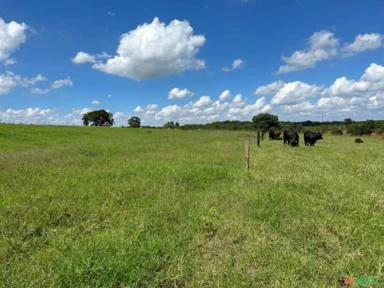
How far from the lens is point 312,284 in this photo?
4.28 metres

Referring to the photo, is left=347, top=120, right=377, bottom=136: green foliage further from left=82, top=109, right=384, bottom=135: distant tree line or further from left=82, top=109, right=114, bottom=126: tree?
left=82, top=109, right=114, bottom=126: tree

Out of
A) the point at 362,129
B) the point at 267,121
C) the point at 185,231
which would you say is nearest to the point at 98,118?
the point at 267,121

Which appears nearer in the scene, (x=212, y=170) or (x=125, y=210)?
(x=125, y=210)

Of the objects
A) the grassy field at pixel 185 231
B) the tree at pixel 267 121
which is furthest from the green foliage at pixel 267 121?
the grassy field at pixel 185 231

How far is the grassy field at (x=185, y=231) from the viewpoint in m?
4.45

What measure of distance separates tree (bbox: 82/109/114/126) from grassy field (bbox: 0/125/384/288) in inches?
3777

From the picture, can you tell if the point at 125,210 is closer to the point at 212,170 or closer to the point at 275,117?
the point at 212,170

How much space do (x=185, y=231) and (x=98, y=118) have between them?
10260 cm

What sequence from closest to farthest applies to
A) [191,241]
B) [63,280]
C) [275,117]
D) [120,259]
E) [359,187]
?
1. [63,280]
2. [120,259]
3. [191,241]
4. [359,187]
5. [275,117]

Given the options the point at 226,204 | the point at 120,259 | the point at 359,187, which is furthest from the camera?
the point at 359,187

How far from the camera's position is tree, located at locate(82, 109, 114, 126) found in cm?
10269

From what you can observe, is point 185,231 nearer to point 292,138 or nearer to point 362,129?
point 292,138

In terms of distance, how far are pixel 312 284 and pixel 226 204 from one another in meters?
3.63

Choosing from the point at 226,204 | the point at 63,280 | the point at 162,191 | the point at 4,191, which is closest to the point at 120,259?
the point at 63,280
